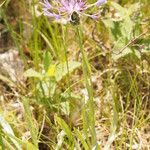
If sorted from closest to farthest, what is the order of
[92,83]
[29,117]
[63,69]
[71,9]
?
[71,9]
[29,117]
[63,69]
[92,83]

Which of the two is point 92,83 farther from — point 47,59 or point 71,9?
point 71,9

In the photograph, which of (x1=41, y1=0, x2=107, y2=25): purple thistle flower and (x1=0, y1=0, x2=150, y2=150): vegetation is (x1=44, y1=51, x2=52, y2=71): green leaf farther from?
(x1=41, y1=0, x2=107, y2=25): purple thistle flower

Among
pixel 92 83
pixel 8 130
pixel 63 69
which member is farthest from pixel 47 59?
pixel 8 130

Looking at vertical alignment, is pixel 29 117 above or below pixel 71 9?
below

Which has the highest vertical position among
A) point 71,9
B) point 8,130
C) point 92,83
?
point 71,9

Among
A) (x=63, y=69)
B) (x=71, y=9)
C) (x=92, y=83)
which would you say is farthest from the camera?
(x=92, y=83)

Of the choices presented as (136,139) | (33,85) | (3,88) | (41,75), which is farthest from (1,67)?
(136,139)

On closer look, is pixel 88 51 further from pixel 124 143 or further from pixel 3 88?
pixel 124 143

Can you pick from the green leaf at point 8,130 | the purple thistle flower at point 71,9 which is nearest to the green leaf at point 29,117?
the green leaf at point 8,130

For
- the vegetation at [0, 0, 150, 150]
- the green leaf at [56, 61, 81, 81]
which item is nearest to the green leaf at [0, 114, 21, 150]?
the vegetation at [0, 0, 150, 150]
